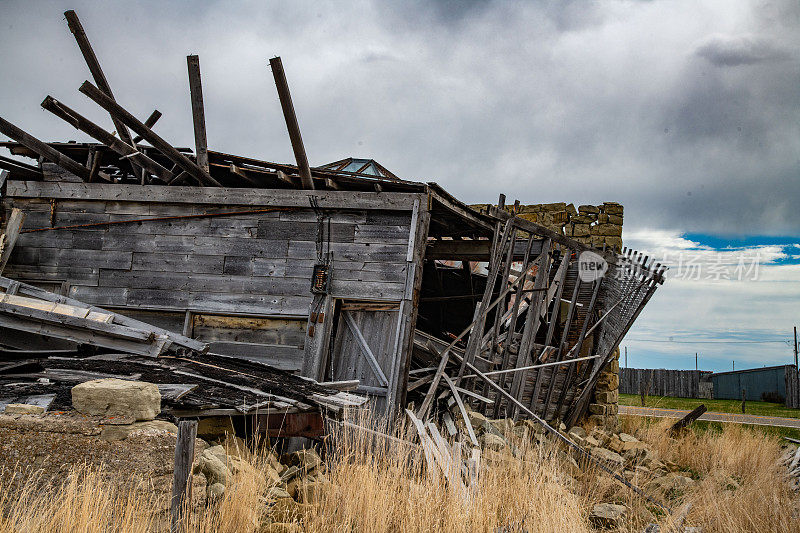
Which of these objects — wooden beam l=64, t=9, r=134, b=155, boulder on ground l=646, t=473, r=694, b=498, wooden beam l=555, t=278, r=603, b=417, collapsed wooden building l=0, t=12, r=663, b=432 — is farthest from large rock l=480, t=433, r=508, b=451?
wooden beam l=64, t=9, r=134, b=155

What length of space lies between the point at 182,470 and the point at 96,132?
20.6 ft

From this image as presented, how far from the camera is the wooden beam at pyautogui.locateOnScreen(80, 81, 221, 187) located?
26.6ft

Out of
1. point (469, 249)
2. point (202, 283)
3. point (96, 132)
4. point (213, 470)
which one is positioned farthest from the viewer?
point (469, 249)

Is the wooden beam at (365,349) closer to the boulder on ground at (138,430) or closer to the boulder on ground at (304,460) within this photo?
the boulder on ground at (304,460)

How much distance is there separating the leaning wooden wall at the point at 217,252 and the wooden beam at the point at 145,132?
32 cm

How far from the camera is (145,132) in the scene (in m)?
8.59

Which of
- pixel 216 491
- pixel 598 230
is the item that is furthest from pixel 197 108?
pixel 598 230

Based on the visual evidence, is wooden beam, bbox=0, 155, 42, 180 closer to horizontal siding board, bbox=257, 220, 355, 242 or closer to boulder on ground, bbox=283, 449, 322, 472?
horizontal siding board, bbox=257, 220, 355, 242

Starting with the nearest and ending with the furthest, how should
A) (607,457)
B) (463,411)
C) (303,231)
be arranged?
(463,411), (303,231), (607,457)

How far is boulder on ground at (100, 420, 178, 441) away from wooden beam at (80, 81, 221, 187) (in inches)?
209

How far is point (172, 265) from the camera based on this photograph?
961 centimetres

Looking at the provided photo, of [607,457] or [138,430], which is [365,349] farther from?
[138,430]

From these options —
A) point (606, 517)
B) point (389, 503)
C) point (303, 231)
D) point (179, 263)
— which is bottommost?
point (606, 517)

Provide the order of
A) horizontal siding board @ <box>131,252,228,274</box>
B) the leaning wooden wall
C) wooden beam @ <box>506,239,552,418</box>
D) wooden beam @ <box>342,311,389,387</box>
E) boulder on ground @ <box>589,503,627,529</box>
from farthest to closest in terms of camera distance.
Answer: wooden beam @ <box>506,239,552,418</box> → horizontal siding board @ <box>131,252,228,274</box> → the leaning wooden wall → wooden beam @ <box>342,311,389,387</box> → boulder on ground @ <box>589,503,627,529</box>
